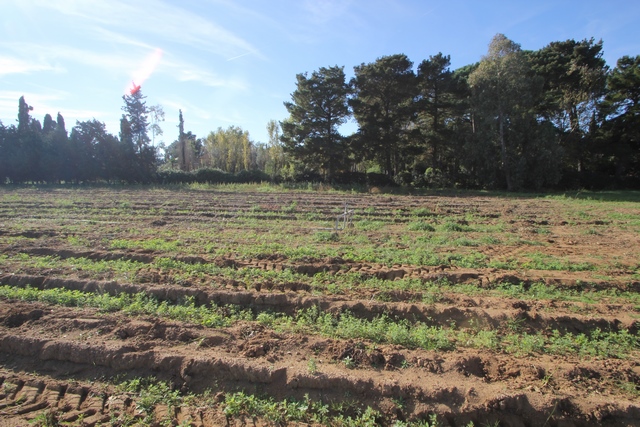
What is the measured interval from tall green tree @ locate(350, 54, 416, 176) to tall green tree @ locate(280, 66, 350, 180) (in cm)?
148

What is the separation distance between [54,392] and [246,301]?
264cm

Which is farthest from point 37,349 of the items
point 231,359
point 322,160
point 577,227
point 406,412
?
point 322,160

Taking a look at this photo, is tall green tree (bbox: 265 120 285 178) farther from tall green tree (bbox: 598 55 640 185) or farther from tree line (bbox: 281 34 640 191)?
tall green tree (bbox: 598 55 640 185)

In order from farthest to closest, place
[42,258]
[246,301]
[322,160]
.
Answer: [322,160]
[42,258]
[246,301]

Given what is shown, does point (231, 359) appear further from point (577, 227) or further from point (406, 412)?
point (577, 227)

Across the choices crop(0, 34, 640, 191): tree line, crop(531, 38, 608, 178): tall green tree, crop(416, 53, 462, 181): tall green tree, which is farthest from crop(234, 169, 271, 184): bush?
crop(531, 38, 608, 178): tall green tree

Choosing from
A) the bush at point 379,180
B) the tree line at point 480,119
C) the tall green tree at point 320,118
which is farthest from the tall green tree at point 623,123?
the tall green tree at point 320,118

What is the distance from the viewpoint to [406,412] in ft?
11.5

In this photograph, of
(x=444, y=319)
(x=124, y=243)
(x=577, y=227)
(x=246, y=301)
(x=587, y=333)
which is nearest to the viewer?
(x=587, y=333)

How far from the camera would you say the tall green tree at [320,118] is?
32.4 metres

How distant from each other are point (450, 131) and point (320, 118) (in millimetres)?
12056

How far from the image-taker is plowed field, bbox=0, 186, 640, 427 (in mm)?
3562

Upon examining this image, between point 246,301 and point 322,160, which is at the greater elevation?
point 322,160

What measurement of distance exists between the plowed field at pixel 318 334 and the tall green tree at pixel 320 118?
24.0 meters
